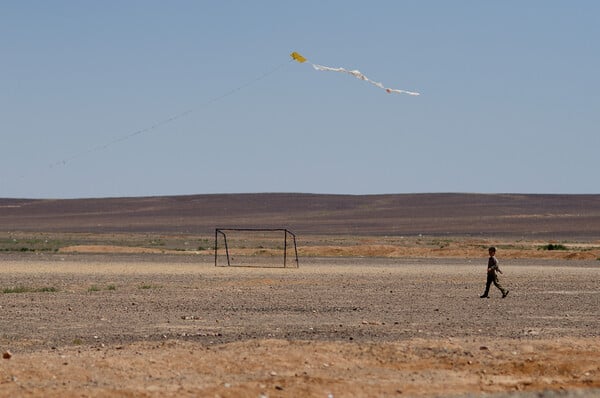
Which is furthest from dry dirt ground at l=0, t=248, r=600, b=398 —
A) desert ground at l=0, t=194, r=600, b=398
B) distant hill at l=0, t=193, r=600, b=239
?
distant hill at l=0, t=193, r=600, b=239

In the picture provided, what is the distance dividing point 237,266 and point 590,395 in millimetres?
36907

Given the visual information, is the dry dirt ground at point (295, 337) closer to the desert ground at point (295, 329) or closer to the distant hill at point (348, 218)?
the desert ground at point (295, 329)

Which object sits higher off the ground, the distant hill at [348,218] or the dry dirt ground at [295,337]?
the distant hill at [348,218]

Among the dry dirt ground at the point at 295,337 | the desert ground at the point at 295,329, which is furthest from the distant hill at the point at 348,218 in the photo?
the dry dirt ground at the point at 295,337

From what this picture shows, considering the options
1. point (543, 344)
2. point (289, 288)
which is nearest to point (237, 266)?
point (289, 288)

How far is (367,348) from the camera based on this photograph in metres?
17.8

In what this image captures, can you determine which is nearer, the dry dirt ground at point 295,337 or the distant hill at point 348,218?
the dry dirt ground at point 295,337

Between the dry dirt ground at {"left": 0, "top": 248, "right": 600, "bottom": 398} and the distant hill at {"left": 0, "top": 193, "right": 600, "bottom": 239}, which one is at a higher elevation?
the distant hill at {"left": 0, "top": 193, "right": 600, "bottom": 239}

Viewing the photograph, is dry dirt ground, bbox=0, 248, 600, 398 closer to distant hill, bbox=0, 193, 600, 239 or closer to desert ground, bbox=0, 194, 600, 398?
desert ground, bbox=0, 194, 600, 398

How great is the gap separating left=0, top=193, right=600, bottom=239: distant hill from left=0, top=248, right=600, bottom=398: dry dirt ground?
9318 cm

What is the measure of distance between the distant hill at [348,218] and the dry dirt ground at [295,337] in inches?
3669

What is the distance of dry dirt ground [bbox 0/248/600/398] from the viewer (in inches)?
589

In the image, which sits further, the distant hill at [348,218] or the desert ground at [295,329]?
the distant hill at [348,218]

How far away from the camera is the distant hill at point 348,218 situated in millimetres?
142875
